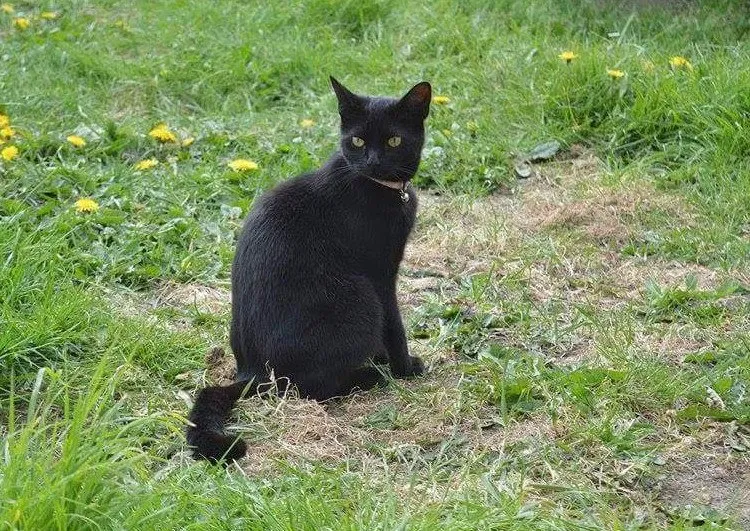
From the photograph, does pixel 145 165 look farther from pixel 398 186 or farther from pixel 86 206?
pixel 398 186

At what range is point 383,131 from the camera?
3621mm

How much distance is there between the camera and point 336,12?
6508 millimetres

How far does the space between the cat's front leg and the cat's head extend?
1.46ft

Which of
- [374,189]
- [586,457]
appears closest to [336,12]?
[374,189]

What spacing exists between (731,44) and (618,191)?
1455 millimetres

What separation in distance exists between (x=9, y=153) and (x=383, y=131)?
6.62ft

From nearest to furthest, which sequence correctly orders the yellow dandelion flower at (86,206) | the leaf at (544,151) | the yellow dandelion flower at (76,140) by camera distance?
the yellow dandelion flower at (86,206)
the yellow dandelion flower at (76,140)
the leaf at (544,151)

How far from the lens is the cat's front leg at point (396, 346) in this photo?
3559 mm

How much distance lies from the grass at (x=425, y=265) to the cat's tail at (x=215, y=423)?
6cm

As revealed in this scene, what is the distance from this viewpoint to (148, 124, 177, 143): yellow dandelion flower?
203 inches

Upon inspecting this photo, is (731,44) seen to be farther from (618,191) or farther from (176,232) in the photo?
(176,232)

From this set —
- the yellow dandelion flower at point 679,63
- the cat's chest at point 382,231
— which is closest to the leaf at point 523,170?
the yellow dandelion flower at point 679,63

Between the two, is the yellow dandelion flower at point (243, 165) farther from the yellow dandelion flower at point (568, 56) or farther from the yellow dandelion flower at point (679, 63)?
the yellow dandelion flower at point (679, 63)

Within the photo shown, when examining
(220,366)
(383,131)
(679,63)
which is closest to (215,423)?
(220,366)
